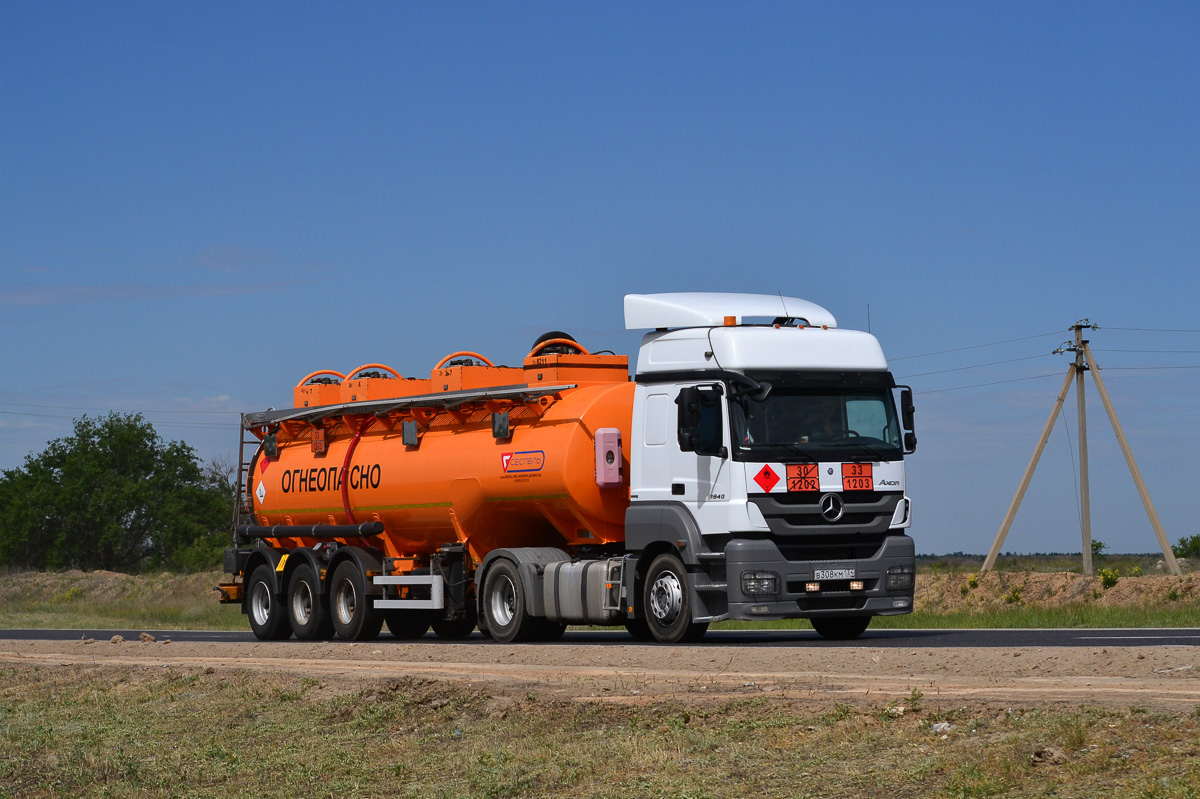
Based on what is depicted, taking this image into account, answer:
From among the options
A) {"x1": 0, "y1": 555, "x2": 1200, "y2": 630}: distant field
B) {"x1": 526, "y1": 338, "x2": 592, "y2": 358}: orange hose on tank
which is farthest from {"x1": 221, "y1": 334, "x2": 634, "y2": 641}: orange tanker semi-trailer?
{"x1": 0, "y1": 555, "x2": 1200, "y2": 630}: distant field

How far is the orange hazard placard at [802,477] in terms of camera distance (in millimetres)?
18922

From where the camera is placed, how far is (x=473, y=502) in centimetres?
2284

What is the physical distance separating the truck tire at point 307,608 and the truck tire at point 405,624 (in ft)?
3.45

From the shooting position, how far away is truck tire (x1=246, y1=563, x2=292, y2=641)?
27.0m

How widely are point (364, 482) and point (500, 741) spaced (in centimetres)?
1312

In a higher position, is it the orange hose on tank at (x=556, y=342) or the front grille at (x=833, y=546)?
the orange hose on tank at (x=556, y=342)

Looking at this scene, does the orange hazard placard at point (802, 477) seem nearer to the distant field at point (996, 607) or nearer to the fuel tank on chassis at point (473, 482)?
the fuel tank on chassis at point (473, 482)

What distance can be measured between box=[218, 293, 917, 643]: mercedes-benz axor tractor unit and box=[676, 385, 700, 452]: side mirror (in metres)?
0.03

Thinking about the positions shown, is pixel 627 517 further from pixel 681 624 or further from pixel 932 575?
pixel 932 575

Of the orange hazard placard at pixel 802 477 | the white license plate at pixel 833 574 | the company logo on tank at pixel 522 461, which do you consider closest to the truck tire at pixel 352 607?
the company logo on tank at pixel 522 461

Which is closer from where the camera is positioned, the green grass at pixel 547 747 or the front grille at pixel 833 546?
the green grass at pixel 547 747

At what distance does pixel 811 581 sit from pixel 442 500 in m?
6.70

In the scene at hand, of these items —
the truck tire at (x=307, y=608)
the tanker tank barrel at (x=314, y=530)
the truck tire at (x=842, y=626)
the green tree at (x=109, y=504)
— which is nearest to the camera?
the truck tire at (x=842, y=626)

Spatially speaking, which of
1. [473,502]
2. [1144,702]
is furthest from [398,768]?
[473,502]
